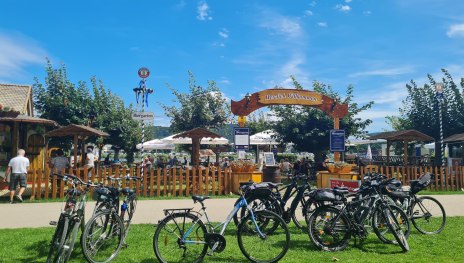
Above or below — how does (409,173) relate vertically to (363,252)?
above

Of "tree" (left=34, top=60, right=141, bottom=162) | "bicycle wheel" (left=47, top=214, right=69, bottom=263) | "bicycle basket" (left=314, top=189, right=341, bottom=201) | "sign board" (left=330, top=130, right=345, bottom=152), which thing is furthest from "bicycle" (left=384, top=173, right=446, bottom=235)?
"tree" (left=34, top=60, right=141, bottom=162)

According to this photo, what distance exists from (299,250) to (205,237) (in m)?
1.56

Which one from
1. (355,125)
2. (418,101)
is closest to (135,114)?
(355,125)

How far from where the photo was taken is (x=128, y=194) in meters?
5.46

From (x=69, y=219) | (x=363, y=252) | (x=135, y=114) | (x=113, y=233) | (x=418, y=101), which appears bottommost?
(x=363, y=252)

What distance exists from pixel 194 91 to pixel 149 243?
21.7m

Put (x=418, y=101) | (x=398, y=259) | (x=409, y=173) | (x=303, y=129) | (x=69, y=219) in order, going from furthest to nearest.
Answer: (x=418, y=101) < (x=303, y=129) < (x=409, y=173) < (x=398, y=259) < (x=69, y=219)

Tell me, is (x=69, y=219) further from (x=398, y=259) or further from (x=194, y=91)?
(x=194, y=91)

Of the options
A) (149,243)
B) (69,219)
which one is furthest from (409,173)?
(69,219)

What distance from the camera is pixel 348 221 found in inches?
214

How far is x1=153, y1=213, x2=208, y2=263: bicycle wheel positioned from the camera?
15.6 ft

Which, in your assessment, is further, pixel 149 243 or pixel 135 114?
pixel 135 114

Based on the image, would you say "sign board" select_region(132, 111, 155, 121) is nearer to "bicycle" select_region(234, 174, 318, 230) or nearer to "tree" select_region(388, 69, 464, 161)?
"bicycle" select_region(234, 174, 318, 230)

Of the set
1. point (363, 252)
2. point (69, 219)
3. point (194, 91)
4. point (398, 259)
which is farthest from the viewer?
point (194, 91)
